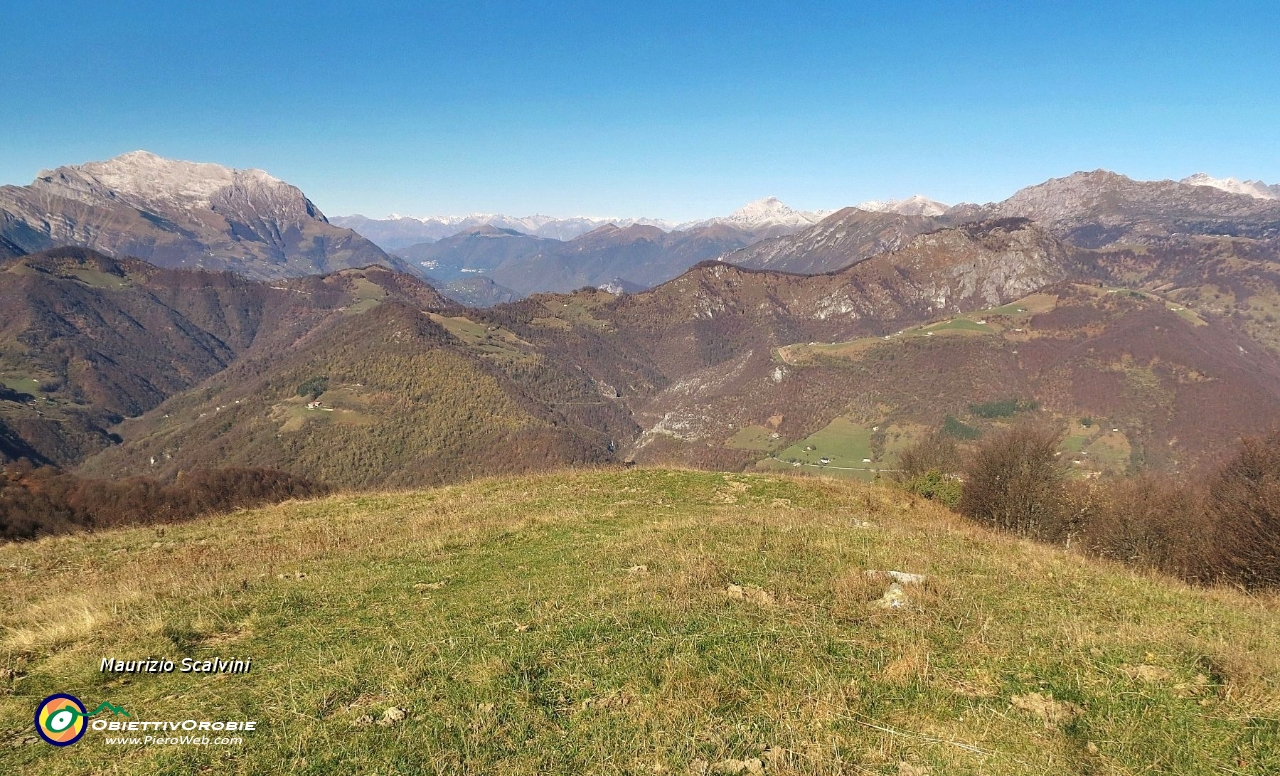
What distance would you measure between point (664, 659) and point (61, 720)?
7.40 meters

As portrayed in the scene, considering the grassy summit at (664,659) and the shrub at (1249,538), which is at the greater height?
the grassy summit at (664,659)

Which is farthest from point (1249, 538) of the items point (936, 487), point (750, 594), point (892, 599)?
point (750, 594)

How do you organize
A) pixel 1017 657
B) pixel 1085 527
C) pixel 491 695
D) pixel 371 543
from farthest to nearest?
pixel 1085 527 → pixel 371 543 → pixel 1017 657 → pixel 491 695

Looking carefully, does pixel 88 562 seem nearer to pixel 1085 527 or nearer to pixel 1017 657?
pixel 1017 657

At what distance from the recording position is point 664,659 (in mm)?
7789

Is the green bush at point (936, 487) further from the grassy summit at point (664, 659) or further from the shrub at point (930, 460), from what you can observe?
the grassy summit at point (664, 659)

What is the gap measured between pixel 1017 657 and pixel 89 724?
39.8 feet

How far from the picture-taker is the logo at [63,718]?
21.1ft

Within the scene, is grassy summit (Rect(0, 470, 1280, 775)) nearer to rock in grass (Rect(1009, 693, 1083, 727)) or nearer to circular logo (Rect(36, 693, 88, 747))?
rock in grass (Rect(1009, 693, 1083, 727))

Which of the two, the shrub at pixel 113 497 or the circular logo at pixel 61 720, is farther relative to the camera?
the shrub at pixel 113 497

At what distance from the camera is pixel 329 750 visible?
6035mm

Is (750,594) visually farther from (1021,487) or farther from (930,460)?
(930,460)

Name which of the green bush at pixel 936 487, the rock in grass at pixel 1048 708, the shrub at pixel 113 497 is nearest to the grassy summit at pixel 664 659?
the rock in grass at pixel 1048 708

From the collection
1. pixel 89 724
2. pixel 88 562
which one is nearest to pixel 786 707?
Result: pixel 89 724
